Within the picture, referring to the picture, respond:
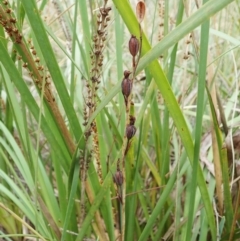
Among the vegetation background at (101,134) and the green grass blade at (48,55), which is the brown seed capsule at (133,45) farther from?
the green grass blade at (48,55)

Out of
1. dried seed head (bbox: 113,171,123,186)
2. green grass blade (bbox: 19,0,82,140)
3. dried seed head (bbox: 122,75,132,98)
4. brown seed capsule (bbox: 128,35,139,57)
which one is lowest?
dried seed head (bbox: 113,171,123,186)

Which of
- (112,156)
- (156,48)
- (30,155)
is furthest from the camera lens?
(112,156)

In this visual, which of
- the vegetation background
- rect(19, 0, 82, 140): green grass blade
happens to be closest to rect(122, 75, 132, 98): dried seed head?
the vegetation background

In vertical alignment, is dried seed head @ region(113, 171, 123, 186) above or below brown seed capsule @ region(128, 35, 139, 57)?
below

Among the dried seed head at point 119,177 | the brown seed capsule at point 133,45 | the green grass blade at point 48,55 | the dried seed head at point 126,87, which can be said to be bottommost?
the dried seed head at point 119,177

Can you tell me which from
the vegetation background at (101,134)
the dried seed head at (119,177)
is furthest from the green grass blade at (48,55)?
the dried seed head at (119,177)

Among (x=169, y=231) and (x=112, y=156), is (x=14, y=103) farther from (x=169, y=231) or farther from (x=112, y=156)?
(x=169, y=231)

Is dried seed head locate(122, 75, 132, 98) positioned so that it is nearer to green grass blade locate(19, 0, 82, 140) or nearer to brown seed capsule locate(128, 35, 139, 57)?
brown seed capsule locate(128, 35, 139, 57)

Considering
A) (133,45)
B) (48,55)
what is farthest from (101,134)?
(133,45)

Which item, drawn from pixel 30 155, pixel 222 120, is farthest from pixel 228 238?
pixel 30 155

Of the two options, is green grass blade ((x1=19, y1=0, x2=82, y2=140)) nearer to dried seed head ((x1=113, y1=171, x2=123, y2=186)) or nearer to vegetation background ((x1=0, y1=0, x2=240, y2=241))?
vegetation background ((x1=0, y1=0, x2=240, y2=241))

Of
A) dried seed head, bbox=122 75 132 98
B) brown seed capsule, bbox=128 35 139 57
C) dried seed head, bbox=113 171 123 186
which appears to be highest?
brown seed capsule, bbox=128 35 139 57
